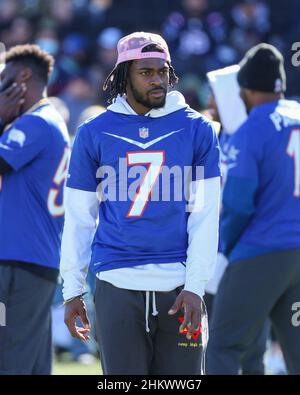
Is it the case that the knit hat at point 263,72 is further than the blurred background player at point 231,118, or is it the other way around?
the blurred background player at point 231,118

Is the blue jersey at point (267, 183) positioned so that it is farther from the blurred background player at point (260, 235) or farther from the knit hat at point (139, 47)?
the knit hat at point (139, 47)

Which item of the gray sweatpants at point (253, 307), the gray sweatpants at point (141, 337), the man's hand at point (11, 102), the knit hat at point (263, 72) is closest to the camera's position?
the gray sweatpants at point (141, 337)

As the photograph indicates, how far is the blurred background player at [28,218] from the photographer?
599cm

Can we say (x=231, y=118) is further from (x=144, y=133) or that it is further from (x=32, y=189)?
(x=144, y=133)

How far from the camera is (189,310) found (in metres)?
4.34

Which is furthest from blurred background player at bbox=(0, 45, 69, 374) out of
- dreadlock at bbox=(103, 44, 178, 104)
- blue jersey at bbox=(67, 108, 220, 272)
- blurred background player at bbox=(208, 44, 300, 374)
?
blue jersey at bbox=(67, 108, 220, 272)

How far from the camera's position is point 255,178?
19.4ft

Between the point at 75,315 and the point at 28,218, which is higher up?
the point at 28,218

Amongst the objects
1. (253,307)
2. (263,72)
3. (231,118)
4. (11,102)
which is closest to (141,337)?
(253,307)

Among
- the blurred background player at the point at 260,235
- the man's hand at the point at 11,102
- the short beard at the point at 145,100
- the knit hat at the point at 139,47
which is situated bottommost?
the blurred background player at the point at 260,235

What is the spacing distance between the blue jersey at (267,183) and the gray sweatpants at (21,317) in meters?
1.29

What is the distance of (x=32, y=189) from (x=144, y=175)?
1.67 metres

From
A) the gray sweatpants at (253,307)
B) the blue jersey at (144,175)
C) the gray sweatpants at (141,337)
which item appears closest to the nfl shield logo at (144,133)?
the blue jersey at (144,175)
